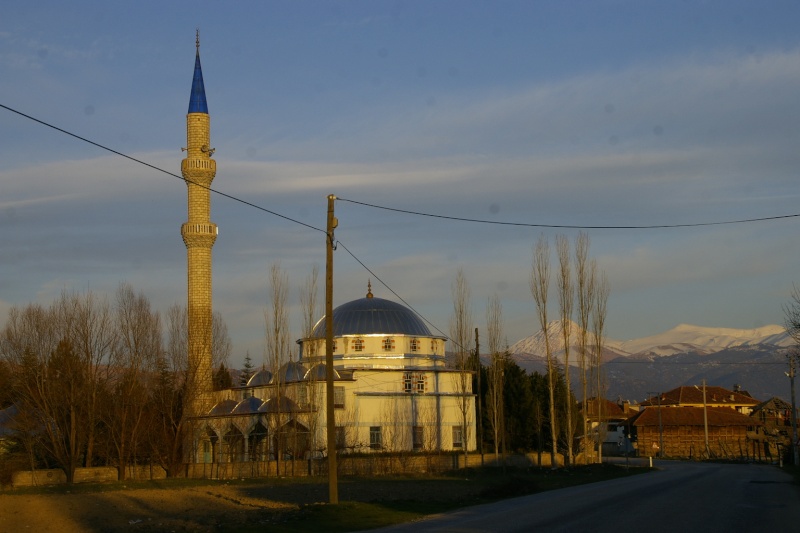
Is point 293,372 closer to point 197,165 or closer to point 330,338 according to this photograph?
point 197,165

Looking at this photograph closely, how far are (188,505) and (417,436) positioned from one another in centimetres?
3106

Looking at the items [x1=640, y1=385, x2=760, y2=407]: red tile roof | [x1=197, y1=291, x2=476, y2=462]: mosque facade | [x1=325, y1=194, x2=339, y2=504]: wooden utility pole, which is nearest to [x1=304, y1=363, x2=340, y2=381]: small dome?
[x1=197, y1=291, x2=476, y2=462]: mosque facade

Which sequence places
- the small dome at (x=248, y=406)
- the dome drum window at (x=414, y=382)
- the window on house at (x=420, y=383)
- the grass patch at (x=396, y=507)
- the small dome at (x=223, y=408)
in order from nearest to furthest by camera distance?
the grass patch at (x=396, y=507) → the small dome at (x=248, y=406) → the small dome at (x=223, y=408) → the dome drum window at (x=414, y=382) → the window on house at (x=420, y=383)

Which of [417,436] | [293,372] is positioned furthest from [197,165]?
[417,436]

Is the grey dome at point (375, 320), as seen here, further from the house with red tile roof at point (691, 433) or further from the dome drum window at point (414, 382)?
the house with red tile roof at point (691, 433)

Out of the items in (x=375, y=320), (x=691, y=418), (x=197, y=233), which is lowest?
(x=691, y=418)

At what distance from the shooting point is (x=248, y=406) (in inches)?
2039

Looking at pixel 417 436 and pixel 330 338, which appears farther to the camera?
pixel 417 436

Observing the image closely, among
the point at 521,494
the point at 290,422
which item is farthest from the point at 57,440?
the point at 521,494

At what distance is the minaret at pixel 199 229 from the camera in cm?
5134

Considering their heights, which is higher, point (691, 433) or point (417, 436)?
point (417, 436)

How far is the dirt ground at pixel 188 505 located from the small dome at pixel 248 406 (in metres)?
14.2

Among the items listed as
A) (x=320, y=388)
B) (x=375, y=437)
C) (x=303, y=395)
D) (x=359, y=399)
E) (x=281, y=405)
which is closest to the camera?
(x=281, y=405)

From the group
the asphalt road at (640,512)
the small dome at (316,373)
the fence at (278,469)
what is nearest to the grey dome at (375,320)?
the small dome at (316,373)
